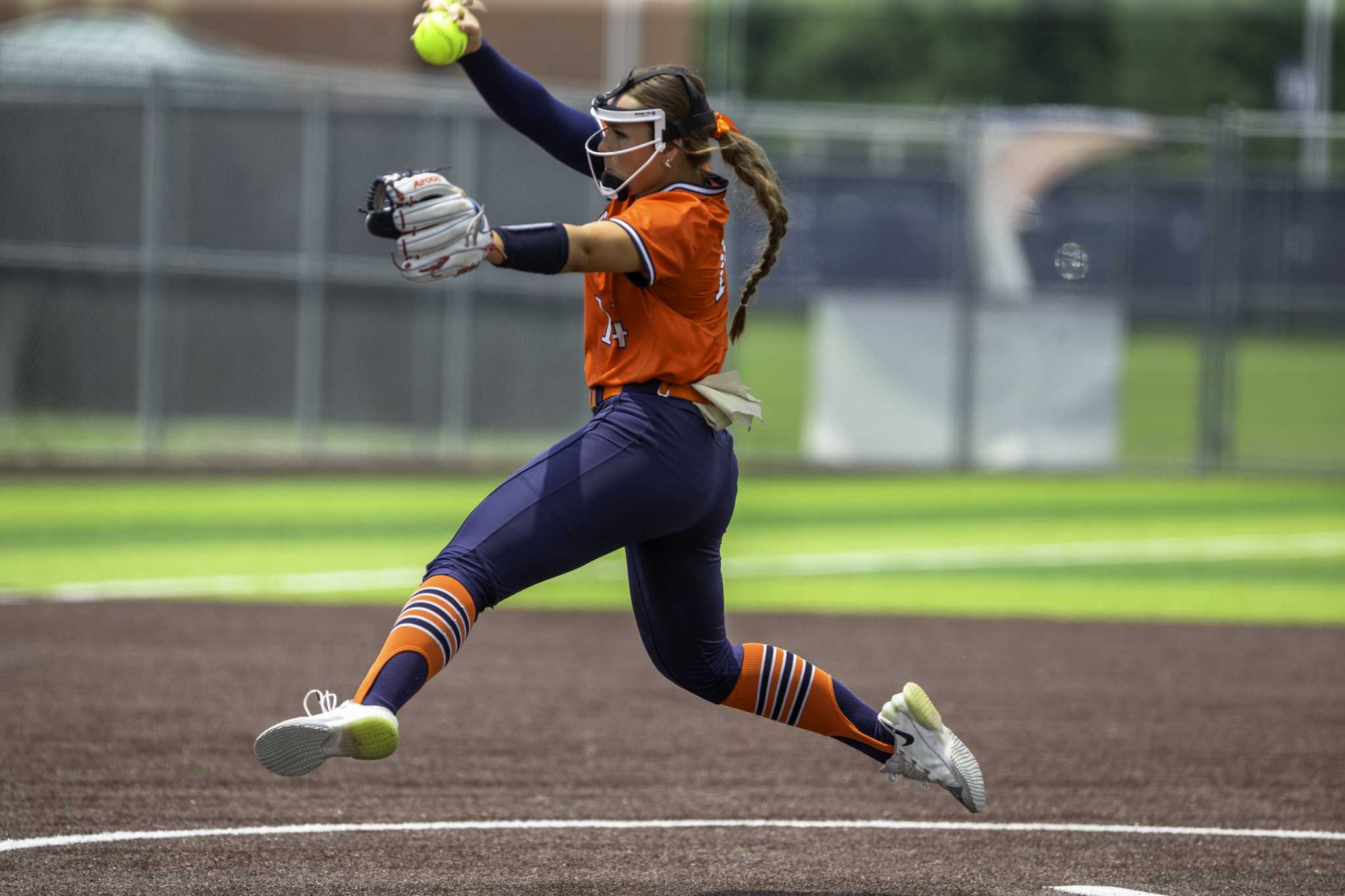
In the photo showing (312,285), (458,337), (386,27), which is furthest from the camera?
(386,27)

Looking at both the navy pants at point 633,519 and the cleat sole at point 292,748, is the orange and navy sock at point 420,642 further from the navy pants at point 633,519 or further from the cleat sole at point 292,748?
the cleat sole at point 292,748

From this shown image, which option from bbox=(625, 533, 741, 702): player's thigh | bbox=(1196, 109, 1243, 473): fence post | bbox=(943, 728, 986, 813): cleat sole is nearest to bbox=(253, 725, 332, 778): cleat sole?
bbox=(625, 533, 741, 702): player's thigh

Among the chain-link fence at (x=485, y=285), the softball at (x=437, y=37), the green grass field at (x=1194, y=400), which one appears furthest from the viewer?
the green grass field at (x=1194, y=400)

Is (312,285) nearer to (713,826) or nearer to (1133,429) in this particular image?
(1133,429)

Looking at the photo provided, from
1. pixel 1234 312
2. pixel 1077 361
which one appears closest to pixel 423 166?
pixel 1077 361

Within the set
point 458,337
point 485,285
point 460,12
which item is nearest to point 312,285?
point 458,337

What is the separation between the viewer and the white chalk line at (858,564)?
435 inches

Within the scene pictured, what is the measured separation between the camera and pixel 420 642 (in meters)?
4.37

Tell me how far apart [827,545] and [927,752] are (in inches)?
370

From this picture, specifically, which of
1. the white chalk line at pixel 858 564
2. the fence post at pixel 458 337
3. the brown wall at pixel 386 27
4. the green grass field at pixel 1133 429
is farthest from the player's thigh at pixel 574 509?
the brown wall at pixel 386 27

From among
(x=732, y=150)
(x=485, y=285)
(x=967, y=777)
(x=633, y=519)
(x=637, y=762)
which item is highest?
(x=732, y=150)

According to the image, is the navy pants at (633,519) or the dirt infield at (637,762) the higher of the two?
the navy pants at (633,519)

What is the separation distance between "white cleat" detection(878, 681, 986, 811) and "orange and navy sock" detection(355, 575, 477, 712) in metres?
1.36

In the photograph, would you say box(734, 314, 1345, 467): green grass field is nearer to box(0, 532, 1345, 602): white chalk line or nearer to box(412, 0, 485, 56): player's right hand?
box(0, 532, 1345, 602): white chalk line
